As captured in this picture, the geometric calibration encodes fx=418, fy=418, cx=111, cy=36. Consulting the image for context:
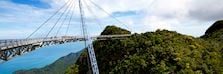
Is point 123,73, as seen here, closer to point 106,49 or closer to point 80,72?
point 106,49

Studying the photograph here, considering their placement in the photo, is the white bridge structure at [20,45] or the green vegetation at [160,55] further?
the green vegetation at [160,55]

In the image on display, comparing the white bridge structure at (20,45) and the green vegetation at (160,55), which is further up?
the white bridge structure at (20,45)

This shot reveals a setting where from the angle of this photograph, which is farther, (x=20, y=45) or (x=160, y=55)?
(x=160, y=55)

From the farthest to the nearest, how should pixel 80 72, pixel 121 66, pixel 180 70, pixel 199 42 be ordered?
pixel 80 72, pixel 199 42, pixel 121 66, pixel 180 70

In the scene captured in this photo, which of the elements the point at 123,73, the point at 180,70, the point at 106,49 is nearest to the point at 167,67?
the point at 180,70

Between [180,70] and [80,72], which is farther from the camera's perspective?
[80,72]

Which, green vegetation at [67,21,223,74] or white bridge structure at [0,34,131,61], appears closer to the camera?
white bridge structure at [0,34,131,61]

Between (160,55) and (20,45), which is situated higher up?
(20,45)

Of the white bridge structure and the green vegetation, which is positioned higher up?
the white bridge structure
